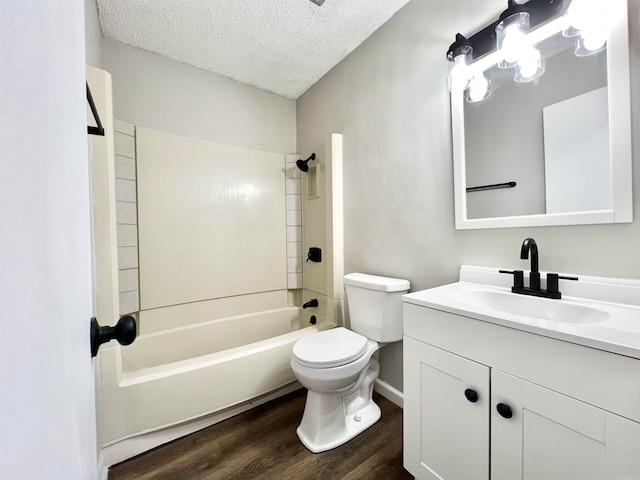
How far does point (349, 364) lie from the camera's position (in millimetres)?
1273

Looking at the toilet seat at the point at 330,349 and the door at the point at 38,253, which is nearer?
the door at the point at 38,253

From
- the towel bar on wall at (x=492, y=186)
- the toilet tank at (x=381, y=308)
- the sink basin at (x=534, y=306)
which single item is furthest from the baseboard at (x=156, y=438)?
the towel bar on wall at (x=492, y=186)

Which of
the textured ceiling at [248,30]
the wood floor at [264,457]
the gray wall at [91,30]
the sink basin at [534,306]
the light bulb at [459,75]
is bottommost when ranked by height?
the wood floor at [264,457]

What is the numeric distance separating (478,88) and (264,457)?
204 cm

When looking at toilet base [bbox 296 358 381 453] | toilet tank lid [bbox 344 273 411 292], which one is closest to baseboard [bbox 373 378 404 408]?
toilet base [bbox 296 358 381 453]

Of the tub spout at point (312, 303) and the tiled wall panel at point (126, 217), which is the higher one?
the tiled wall panel at point (126, 217)

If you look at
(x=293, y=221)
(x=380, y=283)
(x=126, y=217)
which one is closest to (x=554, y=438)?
(x=380, y=283)

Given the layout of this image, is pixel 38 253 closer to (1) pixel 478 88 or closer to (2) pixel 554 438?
(2) pixel 554 438

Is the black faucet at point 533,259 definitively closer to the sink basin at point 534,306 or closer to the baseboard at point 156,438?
the sink basin at point 534,306

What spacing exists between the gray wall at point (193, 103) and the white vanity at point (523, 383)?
198cm

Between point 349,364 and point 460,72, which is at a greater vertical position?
point 460,72

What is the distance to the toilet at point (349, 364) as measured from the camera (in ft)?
4.11

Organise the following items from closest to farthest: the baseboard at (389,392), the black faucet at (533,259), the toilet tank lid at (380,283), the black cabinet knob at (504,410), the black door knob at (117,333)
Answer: the black door knob at (117,333) → the black cabinet knob at (504,410) → the black faucet at (533,259) → the toilet tank lid at (380,283) → the baseboard at (389,392)

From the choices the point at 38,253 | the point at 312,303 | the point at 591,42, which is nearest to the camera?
the point at 38,253
